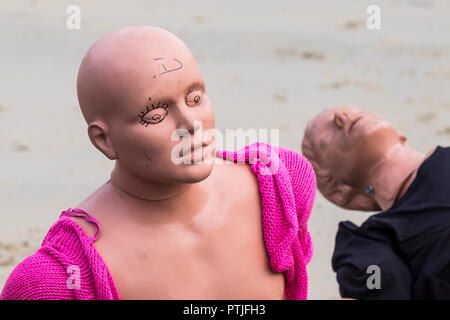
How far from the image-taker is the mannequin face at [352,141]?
2590mm

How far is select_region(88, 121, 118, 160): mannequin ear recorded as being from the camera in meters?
1.57

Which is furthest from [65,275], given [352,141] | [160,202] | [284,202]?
[352,141]

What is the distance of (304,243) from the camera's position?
6.10 feet

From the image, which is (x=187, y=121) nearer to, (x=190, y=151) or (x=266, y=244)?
(x=190, y=151)

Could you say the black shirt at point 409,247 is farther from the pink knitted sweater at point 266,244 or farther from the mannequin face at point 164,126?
the mannequin face at point 164,126

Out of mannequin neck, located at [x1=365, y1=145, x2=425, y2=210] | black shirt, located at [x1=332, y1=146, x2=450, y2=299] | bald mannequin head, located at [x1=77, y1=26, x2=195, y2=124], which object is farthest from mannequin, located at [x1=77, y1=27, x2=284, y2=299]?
mannequin neck, located at [x1=365, y1=145, x2=425, y2=210]

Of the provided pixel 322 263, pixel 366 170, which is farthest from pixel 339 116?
pixel 322 263

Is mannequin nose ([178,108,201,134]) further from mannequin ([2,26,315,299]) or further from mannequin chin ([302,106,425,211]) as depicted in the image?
mannequin chin ([302,106,425,211])

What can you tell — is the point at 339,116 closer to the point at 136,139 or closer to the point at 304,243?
the point at 304,243

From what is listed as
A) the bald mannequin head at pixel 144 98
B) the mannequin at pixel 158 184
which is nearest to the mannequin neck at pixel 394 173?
the mannequin at pixel 158 184

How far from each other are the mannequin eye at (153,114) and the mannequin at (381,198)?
1.02m

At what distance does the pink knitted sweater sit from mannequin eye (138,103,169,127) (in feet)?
0.77
